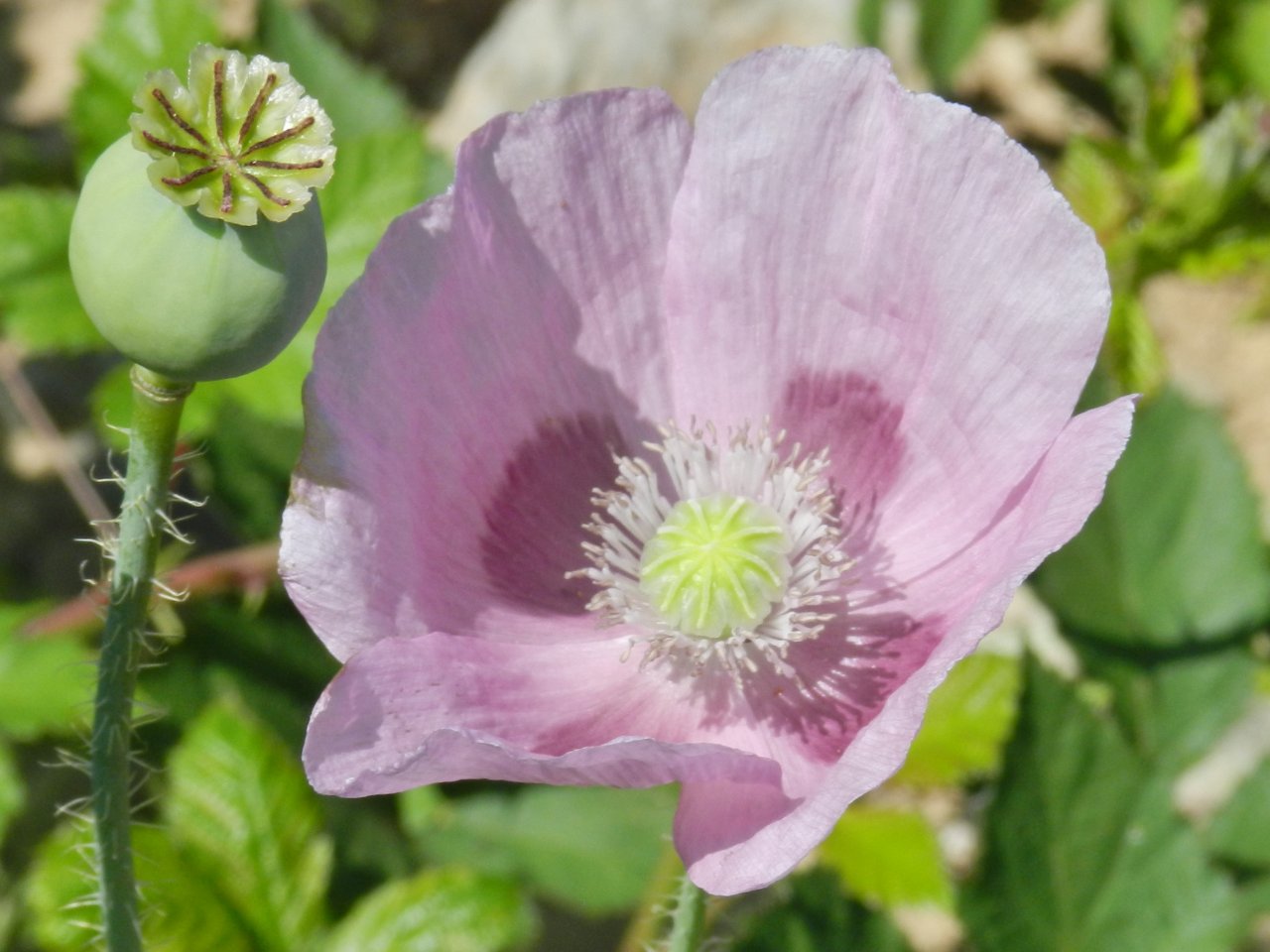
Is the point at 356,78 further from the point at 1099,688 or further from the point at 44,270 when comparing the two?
the point at 1099,688

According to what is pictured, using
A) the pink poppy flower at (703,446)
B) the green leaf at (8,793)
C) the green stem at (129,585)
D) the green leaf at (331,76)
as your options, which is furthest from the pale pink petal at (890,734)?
the green leaf at (331,76)

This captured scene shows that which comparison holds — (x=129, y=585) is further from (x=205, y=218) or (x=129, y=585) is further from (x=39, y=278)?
(x=39, y=278)

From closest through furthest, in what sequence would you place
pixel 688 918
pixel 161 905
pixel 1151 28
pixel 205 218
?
pixel 205 218 < pixel 688 918 < pixel 161 905 < pixel 1151 28

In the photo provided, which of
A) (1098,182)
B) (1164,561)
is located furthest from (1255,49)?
(1164,561)

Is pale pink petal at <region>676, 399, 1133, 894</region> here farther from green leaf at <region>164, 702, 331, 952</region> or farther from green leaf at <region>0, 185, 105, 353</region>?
green leaf at <region>0, 185, 105, 353</region>

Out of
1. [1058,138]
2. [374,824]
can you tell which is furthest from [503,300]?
[1058,138]

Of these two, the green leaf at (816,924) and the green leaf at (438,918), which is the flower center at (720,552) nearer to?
the green leaf at (816,924)
